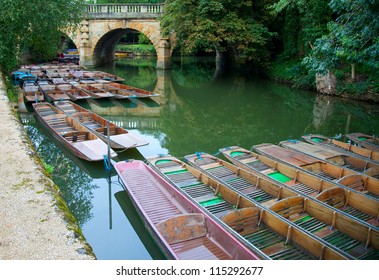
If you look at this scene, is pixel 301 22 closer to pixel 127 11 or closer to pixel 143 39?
pixel 127 11

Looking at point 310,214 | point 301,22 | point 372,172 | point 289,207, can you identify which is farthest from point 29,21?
point 301,22

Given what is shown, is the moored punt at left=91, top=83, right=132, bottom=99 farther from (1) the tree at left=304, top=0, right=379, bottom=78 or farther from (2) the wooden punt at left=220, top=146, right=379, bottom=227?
(1) the tree at left=304, top=0, right=379, bottom=78

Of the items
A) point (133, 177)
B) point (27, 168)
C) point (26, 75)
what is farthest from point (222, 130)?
point (26, 75)

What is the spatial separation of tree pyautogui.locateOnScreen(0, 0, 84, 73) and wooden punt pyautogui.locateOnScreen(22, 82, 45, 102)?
Answer: 1.29 m

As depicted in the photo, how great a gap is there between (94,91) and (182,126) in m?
5.71

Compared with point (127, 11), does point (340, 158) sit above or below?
below

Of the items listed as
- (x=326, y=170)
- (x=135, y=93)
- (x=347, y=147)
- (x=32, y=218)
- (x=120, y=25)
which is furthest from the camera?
(x=120, y=25)

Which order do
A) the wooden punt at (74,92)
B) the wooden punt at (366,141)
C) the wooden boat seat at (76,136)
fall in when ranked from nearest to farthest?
1. the wooden punt at (366,141)
2. the wooden boat seat at (76,136)
3. the wooden punt at (74,92)

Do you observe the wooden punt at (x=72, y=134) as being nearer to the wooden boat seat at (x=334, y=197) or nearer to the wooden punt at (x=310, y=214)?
the wooden punt at (x=310, y=214)

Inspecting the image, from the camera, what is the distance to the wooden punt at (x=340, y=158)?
23.9 ft

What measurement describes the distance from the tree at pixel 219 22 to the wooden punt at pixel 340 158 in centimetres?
1198

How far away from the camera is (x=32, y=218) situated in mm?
4160

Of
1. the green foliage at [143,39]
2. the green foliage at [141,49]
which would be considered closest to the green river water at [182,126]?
the green foliage at [141,49]

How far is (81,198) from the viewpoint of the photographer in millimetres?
6836
